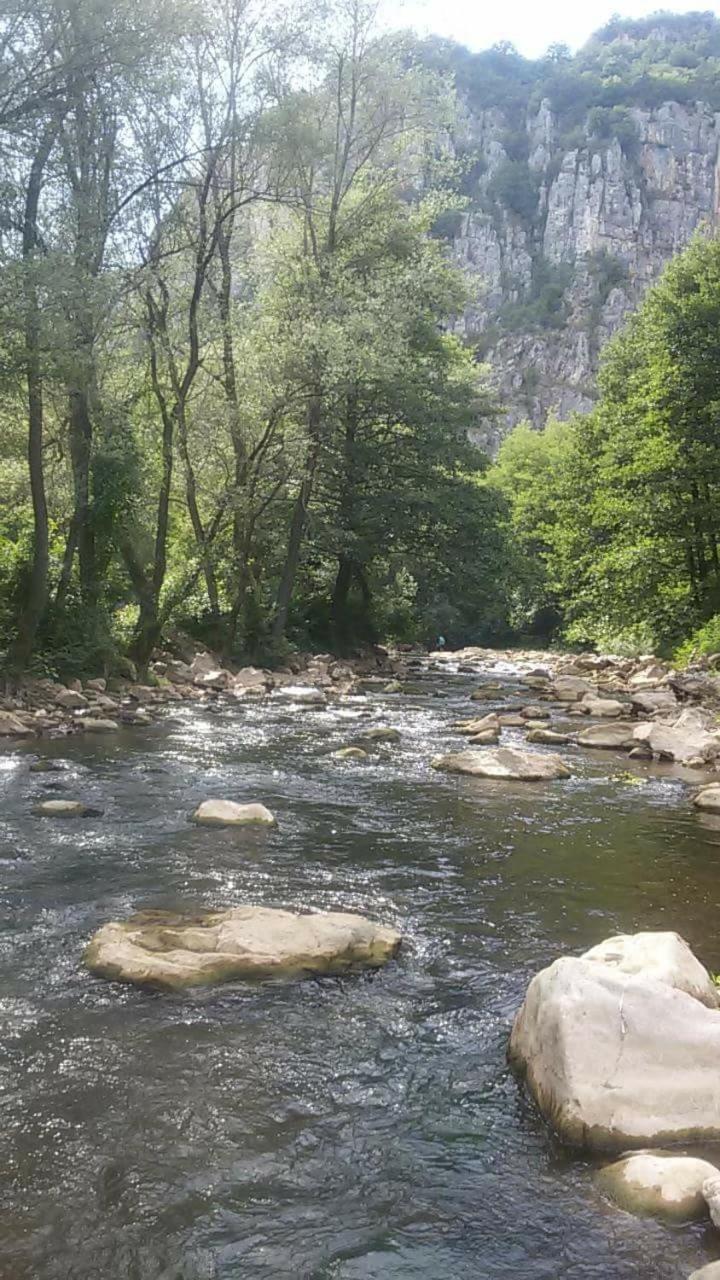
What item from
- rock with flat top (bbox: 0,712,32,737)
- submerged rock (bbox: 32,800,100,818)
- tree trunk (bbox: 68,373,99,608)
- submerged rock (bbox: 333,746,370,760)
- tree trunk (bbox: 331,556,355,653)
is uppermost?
tree trunk (bbox: 68,373,99,608)

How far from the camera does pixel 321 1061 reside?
4.19 meters

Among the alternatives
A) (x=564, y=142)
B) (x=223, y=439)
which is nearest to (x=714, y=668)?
(x=223, y=439)

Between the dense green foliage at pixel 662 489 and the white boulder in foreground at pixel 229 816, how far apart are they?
17556 mm

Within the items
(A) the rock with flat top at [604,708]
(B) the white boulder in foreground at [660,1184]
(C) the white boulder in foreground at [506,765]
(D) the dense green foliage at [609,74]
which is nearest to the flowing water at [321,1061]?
(B) the white boulder in foreground at [660,1184]

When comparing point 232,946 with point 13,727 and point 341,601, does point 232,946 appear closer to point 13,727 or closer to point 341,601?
point 13,727

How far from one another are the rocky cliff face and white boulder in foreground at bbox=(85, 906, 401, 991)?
396 ft

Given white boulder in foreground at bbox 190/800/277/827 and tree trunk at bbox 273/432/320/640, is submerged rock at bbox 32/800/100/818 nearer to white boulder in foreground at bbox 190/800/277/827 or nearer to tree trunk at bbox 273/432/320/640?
white boulder in foreground at bbox 190/800/277/827

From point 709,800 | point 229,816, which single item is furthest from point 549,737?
point 229,816

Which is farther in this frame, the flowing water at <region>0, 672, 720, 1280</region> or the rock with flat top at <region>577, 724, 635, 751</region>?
the rock with flat top at <region>577, 724, 635, 751</region>

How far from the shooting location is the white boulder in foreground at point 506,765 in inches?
427

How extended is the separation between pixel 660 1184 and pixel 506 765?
26.1 feet

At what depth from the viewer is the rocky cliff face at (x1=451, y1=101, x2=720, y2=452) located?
123688 mm

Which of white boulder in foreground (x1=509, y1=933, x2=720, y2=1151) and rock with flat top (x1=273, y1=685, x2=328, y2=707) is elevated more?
white boulder in foreground (x1=509, y1=933, x2=720, y2=1151)

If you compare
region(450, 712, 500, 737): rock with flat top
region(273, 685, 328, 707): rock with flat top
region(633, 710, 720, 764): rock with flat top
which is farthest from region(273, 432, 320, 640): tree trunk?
region(633, 710, 720, 764): rock with flat top
